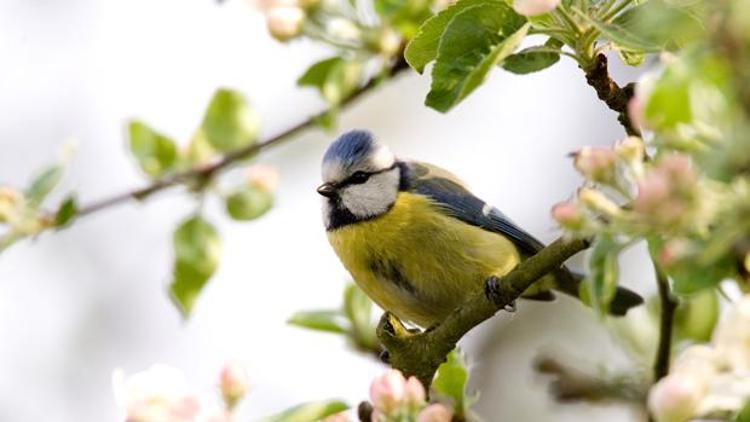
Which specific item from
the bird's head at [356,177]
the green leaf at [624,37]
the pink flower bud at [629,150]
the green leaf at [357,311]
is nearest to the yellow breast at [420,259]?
the bird's head at [356,177]

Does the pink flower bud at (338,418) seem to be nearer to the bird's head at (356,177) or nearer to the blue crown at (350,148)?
the bird's head at (356,177)

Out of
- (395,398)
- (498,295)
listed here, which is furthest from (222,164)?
(395,398)

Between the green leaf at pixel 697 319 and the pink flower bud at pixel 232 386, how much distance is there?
43.7 inches

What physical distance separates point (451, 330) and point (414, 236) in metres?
1.52

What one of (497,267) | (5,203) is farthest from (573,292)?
(5,203)

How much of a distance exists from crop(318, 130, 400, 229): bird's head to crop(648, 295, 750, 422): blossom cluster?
267cm

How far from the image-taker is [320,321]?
2.94m

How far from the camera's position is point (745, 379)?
1.21m

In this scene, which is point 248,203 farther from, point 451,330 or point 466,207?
point 466,207

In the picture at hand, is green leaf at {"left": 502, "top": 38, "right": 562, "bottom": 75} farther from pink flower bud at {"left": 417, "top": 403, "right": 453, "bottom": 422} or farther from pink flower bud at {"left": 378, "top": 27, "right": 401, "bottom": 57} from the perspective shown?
pink flower bud at {"left": 378, "top": 27, "right": 401, "bottom": 57}

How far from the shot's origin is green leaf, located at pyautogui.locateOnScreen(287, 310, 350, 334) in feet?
9.45

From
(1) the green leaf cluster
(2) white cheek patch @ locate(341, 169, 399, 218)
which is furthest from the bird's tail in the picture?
(1) the green leaf cluster

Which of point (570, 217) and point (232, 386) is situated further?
point (232, 386)

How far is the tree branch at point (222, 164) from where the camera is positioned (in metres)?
2.92
